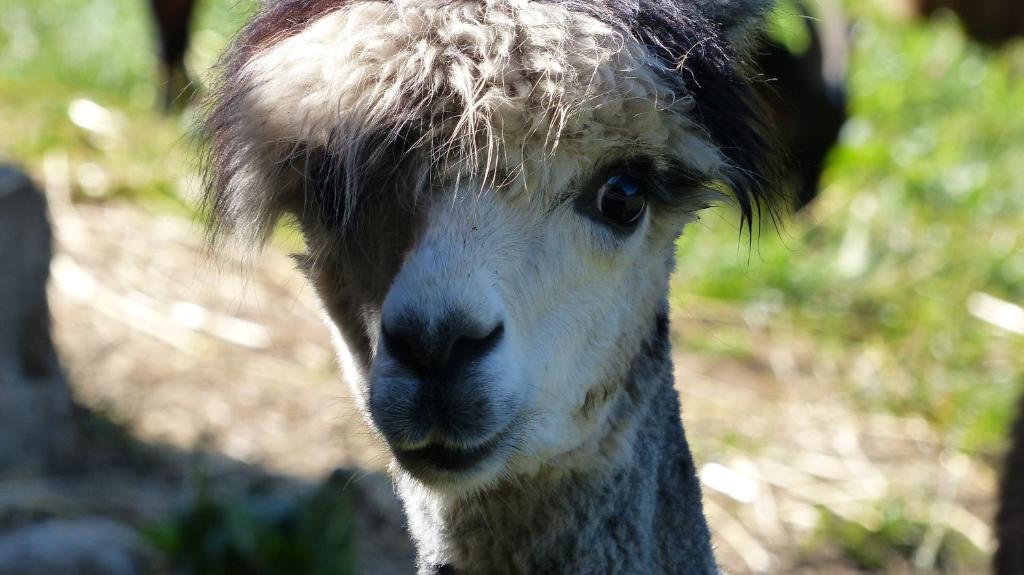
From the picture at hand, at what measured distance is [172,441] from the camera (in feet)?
19.0

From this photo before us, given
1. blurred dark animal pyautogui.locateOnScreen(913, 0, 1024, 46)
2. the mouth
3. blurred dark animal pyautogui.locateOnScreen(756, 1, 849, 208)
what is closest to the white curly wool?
the mouth

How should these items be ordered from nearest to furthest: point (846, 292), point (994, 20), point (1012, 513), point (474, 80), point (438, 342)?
point (438, 342), point (474, 80), point (1012, 513), point (846, 292), point (994, 20)

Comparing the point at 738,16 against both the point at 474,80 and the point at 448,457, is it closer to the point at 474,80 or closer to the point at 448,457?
the point at 474,80

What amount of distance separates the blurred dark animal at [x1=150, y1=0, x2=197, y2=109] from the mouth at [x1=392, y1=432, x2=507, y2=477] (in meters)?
7.02

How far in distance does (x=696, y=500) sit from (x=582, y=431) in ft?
1.44

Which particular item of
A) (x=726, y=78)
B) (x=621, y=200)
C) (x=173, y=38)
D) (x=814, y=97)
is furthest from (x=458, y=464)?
(x=173, y=38)

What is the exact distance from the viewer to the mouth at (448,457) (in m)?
2.12

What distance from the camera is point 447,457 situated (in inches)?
83.8

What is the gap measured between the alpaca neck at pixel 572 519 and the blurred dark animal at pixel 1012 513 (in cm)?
267

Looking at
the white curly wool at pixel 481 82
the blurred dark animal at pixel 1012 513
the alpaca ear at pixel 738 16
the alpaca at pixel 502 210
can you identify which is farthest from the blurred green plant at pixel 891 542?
the white curly wool at pixel 481 82

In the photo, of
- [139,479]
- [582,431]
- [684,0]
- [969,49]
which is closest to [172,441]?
[139,479]

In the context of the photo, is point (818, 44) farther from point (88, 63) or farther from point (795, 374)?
point (88, 63)

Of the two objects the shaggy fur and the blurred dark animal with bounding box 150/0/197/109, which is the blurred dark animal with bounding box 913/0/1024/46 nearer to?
the blurred dark animal with bounding box 150/0/197/109

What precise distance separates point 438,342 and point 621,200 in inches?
19.6
